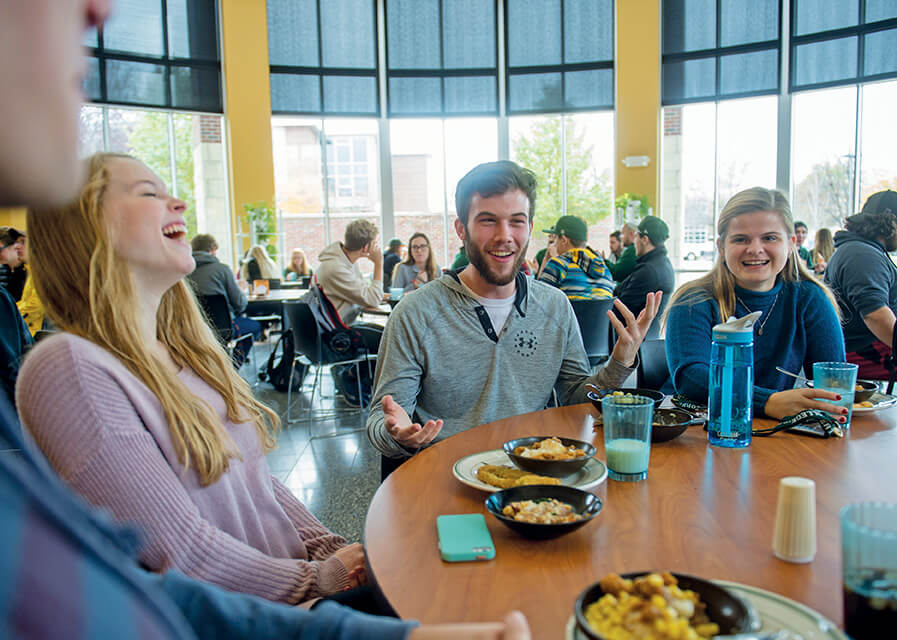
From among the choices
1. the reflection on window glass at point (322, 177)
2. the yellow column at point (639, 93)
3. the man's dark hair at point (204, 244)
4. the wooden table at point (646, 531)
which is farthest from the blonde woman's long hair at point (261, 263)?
the wooden table at point (646, 531)

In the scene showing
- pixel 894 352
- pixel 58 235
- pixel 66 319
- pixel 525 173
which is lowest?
pixel 894 352

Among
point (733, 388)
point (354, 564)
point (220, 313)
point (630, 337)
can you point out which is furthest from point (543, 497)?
point (220, 313)

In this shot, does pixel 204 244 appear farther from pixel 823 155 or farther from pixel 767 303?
pixel 823 155

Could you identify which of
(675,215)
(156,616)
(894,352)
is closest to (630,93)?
(675,215)

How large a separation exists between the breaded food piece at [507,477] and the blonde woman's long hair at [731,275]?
3.45 ft

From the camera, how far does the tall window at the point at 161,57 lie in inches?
361

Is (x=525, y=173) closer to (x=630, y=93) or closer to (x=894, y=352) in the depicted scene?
(x=894, y=352)

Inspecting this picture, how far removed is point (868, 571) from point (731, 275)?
61.3 inches

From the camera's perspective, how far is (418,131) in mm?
10859

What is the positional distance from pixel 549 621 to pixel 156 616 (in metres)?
0.48

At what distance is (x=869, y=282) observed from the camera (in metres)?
3.33

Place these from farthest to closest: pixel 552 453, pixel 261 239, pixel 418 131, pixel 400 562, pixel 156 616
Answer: pixel 418 131 < pixel 261 239 < pixel 552 453 < pixel 400 562 < pixel 156 616

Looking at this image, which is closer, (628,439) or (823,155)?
(628,439)

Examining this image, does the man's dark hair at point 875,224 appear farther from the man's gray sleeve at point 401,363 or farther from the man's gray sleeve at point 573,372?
the man's gray sleeve at point 401,363
